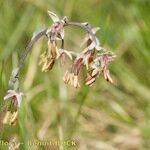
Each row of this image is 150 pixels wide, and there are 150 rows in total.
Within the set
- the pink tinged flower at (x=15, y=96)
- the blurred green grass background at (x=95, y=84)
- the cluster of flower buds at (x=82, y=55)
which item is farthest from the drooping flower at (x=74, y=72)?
the blurred green grass background at (x=95, y=84)

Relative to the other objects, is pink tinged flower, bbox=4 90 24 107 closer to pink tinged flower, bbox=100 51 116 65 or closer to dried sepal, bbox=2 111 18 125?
dried sepal, bbox=2 111 18 125

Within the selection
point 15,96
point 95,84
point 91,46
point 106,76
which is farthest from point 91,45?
point 95,84

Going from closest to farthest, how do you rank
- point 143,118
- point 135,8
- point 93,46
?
point 93,46 → point 143,118 → point 135,8

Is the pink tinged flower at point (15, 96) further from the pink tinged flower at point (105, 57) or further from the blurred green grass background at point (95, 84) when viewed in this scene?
the blurred green grass background at point (95, 84)

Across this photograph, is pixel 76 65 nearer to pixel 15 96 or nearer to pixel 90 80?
pixel 90 80

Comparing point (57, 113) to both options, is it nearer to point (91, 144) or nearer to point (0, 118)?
point (91, 144)

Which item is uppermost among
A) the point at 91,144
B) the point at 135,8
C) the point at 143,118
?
the point at 135,8

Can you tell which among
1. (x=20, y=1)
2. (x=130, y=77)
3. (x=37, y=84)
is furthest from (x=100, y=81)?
(x=20, y=1)

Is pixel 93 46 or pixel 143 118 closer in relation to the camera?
pixel 93 46
